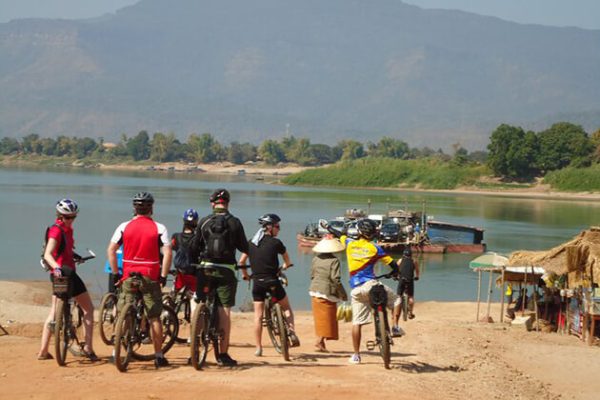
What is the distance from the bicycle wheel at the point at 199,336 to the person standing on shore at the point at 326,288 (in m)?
2.16

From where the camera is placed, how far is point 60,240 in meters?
10.3

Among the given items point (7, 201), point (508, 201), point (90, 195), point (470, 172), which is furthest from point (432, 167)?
point (7, 201)

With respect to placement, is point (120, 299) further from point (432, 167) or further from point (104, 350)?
point (432, 167)

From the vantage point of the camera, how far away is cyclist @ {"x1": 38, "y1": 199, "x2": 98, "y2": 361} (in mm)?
10195

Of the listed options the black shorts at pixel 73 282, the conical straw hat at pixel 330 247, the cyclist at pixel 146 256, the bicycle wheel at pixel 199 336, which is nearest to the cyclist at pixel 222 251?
the bicycle wheel at pixel 199 336

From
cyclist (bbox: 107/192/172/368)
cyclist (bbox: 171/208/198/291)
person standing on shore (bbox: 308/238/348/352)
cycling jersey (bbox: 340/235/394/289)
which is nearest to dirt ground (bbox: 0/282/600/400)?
person standing on shore (bbox: 308/238/348/352)

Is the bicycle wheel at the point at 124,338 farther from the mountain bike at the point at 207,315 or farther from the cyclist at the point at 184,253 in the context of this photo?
the cyclist at the point at 184,253

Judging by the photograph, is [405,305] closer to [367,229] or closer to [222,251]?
[367,229]

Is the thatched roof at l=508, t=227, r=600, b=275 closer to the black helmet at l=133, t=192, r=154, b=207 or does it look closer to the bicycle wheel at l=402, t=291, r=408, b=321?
the bicycle wheel at l=402, t=291, r=408, b=321

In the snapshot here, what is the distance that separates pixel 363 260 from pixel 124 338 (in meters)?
2.87

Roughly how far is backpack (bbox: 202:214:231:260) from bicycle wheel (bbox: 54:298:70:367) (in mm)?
1616

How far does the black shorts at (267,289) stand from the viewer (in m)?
11.2

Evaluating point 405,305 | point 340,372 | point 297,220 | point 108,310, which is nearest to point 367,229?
point 340,372

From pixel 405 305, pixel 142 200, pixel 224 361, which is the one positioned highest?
pixel 142 200
